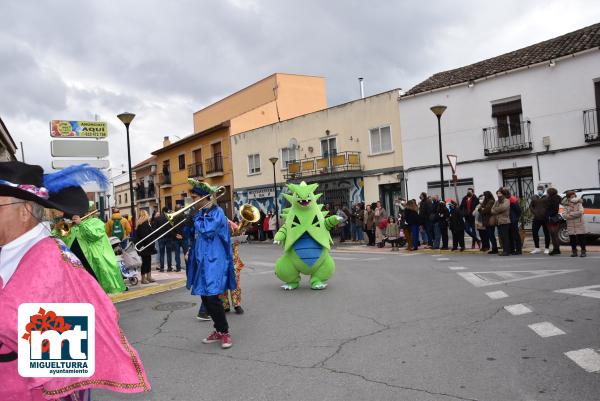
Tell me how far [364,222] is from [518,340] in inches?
562

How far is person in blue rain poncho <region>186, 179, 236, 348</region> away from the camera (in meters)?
5.57

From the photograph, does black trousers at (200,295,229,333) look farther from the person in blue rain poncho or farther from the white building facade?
the white building facade

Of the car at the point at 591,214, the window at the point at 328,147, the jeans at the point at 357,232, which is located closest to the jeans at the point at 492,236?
the car at the point at 591,214

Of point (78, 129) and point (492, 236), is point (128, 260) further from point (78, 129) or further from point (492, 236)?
point (492, 236)

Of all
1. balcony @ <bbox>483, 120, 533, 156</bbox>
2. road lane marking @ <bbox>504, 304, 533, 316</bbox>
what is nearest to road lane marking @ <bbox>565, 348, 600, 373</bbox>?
road lane marking @ <bbox>504, 304, 533, 316</bbox>

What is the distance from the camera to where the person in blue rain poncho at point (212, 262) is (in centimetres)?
557

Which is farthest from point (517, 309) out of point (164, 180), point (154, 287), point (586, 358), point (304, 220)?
point (164, 180)

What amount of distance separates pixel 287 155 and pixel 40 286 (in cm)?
2802

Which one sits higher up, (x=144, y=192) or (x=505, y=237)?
(x=144, y=192)

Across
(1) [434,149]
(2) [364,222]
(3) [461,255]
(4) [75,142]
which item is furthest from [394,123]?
(4) [75,142]

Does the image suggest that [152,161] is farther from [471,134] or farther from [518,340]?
[518,340]

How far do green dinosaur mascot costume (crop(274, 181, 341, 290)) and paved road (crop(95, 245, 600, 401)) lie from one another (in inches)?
14.0

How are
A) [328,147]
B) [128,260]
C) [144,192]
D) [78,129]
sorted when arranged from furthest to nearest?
[144,192] < [328,147] < [78,129] < [128,260]

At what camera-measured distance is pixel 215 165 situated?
35.8 metres
